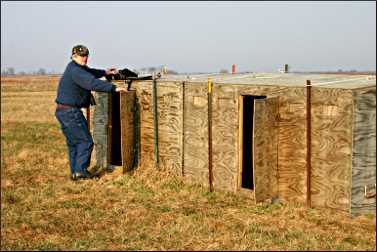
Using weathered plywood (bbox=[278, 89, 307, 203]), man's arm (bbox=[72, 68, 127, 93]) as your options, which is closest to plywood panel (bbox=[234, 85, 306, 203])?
weathered plywood (bbox=[278, 89, 307, 203])

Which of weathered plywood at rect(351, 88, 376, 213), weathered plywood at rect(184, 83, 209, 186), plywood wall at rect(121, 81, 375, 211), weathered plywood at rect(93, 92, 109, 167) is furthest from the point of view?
weathered plywood at rect(93, 92, 109, 167)

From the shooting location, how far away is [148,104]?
880cm

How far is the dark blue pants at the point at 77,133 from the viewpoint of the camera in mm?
7375

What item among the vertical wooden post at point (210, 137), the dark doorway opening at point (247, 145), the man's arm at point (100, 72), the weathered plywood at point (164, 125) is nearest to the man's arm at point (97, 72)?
the man's arm at point (100, 72)

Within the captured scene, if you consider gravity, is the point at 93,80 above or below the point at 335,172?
above

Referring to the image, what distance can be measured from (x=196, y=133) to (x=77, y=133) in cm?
206

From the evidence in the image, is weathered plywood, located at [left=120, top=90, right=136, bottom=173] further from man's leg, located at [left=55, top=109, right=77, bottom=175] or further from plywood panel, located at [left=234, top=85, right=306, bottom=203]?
plywood panel, located at [left=234, top=85, right=306, bottom=203]

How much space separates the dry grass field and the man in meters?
0.81

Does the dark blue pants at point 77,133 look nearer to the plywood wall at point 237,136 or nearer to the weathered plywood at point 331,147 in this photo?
the plywood wall at point 237,136

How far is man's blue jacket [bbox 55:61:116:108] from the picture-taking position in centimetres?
714

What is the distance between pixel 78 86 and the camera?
24.2 ft

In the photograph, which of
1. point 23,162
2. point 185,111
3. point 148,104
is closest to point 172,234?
point 185,111

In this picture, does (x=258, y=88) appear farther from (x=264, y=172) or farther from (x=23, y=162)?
(x=23, y=162)

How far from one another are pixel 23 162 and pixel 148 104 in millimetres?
3540
